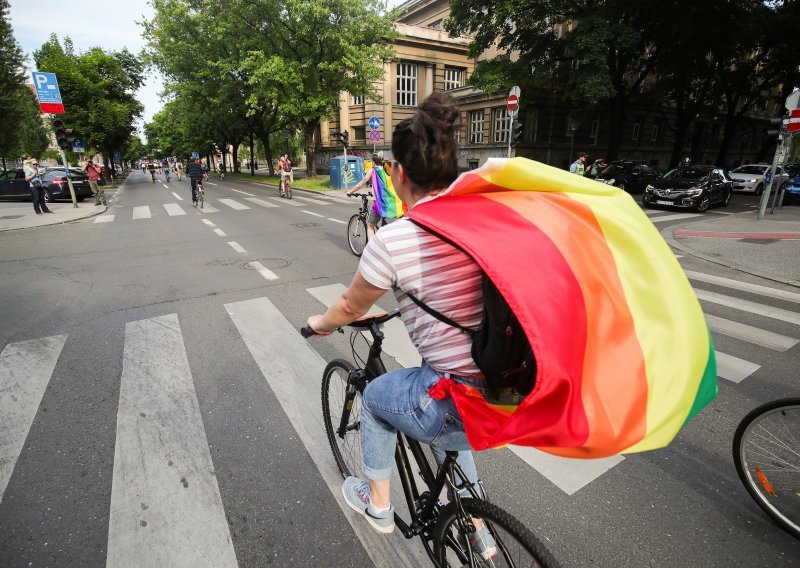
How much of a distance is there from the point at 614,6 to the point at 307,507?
24.4 m

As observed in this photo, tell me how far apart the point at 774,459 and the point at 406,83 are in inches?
1570

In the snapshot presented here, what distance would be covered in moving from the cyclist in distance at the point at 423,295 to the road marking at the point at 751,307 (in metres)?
5.48

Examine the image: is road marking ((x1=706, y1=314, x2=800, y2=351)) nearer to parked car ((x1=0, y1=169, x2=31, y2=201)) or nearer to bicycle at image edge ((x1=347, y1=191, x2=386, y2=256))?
bicycle at image edge ((x1=347, y1=191, x2=386, y2=256))

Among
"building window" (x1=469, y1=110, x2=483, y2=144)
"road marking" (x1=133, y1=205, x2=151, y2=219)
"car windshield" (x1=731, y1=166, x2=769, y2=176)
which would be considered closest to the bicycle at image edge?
"road marking" (x1=133, y1=205, x2=151, y2=219)

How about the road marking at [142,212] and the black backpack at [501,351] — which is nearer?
the black backpack at [501,351]

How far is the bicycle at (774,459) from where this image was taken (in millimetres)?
2156

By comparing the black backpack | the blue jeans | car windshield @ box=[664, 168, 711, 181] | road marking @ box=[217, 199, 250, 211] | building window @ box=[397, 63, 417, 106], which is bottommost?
road marking @ box=[217, 199, 250, 211]

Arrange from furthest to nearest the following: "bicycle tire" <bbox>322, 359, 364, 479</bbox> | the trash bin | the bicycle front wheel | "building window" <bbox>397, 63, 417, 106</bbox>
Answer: "building window" <bbox>397, 63, 417, 106</bbox>, the trash bin, the bicycle front wheel, "bicycle tire" <bbox>322, 359, 364, 479</bbox>

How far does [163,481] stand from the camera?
2510 mm

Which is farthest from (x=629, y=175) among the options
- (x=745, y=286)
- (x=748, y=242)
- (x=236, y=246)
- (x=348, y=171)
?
(x=236, y=246)

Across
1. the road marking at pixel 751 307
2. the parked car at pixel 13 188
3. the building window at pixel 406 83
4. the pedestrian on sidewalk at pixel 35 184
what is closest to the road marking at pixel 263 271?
the road marking at pixel 751 307

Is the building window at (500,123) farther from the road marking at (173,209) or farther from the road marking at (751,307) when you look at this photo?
the road marking at (751,307)

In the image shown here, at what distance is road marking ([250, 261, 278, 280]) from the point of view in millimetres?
6676

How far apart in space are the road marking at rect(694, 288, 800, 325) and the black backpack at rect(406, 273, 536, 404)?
5695 millimetres
